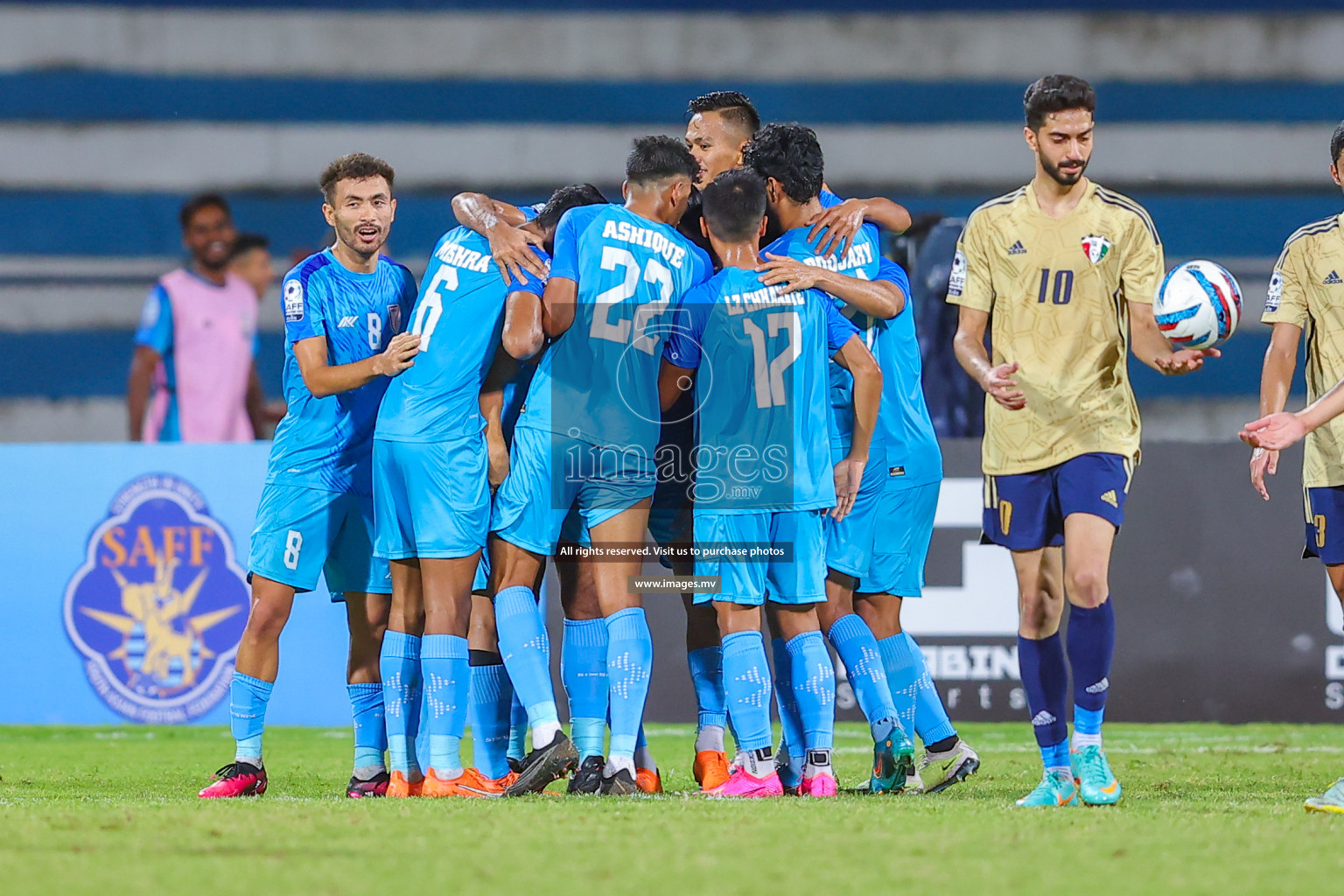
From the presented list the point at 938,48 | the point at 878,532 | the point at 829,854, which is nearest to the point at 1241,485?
the point at 878,532

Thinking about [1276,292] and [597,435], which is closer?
[597,435]

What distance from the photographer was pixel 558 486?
16.7 feet

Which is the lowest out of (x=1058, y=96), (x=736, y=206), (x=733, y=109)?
(x=736, y=206)

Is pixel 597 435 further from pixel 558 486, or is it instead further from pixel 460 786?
pixel 460 786

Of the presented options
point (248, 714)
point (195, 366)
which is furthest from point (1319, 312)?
point (195, 366)

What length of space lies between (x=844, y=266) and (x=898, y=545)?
1009 mm

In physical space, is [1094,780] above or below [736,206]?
below

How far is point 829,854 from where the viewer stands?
3.65 meters

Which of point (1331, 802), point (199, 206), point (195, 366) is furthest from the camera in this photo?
point (199, 206)

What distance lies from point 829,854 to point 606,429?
1.85 meters

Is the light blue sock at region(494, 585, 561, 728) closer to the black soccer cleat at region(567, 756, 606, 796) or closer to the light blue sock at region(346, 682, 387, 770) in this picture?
the black soccer cleat at region(567, 756, 606, 796)

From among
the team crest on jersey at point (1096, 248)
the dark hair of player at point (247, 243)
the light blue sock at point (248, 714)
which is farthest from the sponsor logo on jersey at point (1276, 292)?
the dark hair of player at point (247, 243)

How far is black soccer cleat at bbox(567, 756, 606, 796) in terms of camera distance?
4938mm

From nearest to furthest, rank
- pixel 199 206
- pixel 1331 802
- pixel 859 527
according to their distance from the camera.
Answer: pixel 1331 802 → pixel 859 527 → pixel 199 206
